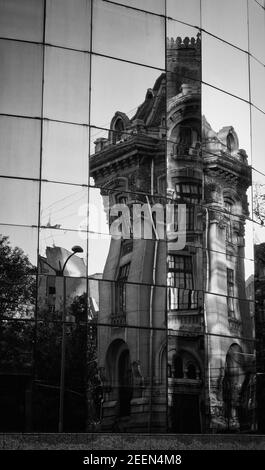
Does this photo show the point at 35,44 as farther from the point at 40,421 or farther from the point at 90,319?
the point at 40,421

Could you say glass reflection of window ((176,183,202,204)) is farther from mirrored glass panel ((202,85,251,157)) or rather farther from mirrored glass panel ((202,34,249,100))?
mirrored glass panel ((202,34,249,100))

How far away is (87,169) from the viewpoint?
27.3 m

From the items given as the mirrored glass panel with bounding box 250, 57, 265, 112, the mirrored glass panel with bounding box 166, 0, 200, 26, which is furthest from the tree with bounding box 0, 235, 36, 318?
the mirrored glass panel with bounding box 250, 57, 265, 112

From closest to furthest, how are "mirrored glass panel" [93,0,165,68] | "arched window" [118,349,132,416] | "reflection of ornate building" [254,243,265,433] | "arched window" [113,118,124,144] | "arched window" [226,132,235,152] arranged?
1. "arched window" [118,349,132,416]
2. "arched window" [113,118,124,144]
3. "mirrored glass panel" [93,0,165,68]
4. "reflection of ornate building" [254,243,265,433]
5. "arched window" [226,132,235,152]

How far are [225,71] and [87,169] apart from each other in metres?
7.27

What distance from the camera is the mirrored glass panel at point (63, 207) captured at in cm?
2655

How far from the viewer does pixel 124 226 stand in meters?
27.8

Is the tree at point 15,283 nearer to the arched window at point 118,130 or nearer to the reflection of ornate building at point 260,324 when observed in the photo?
the arched window at point 118,130

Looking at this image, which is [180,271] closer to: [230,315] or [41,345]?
[230,315]

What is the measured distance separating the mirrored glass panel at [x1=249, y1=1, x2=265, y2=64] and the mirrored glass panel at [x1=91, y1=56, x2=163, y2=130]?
553cm

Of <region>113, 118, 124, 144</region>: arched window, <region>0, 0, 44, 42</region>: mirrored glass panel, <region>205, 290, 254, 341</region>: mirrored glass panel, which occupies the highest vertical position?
<region>0, 0, 44, 42</region>: mirrored glass panel

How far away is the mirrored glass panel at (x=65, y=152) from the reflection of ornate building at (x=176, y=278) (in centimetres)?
46

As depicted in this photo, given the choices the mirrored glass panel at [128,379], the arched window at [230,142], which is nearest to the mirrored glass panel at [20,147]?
the mirrored glass panel at [128,379]

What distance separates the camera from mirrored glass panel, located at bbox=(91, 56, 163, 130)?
27.9 metres
